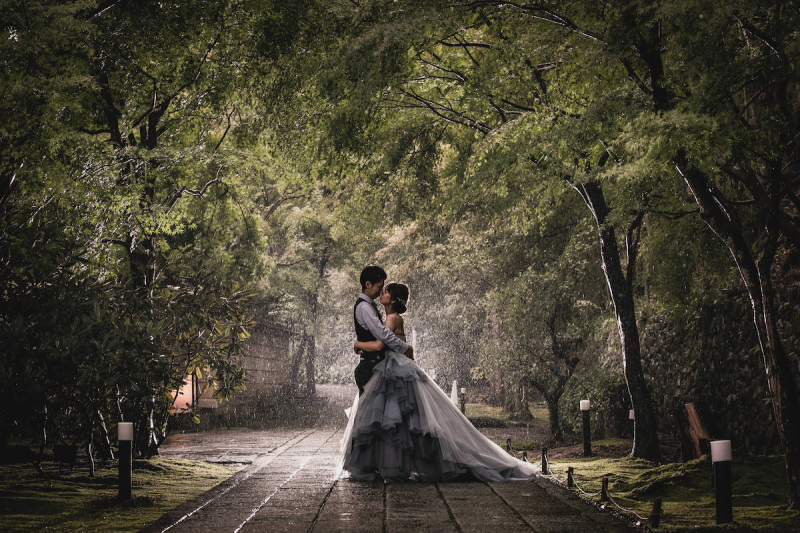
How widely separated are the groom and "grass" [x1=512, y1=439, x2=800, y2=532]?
2.57 m

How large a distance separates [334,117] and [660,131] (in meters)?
4.71

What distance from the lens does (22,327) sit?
7.98m

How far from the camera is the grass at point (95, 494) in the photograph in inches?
248

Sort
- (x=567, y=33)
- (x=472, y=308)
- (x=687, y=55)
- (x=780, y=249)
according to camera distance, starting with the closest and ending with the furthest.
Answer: (x=687, y=55) → (x=567, y=33) → (x=780, y=249) → (x=472, y=308)

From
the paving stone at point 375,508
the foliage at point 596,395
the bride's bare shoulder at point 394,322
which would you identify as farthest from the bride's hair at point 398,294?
the foliage at point 596,395

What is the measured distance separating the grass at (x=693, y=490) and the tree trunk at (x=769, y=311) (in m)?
0.58

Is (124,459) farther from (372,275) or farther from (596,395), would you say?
(596,395)

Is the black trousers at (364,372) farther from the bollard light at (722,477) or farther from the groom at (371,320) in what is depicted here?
the bollard light at (722,477)

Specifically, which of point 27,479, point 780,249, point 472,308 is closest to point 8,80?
point 27,479

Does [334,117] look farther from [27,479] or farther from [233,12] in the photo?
[27,479]

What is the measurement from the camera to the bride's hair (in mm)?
8562

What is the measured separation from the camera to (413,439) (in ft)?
26.5

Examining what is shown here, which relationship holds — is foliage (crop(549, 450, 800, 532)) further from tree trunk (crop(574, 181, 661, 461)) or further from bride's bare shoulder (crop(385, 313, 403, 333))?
bride's bare shoulder (crop(385, 313, 403, 333))

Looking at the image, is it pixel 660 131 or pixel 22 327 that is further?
pixel 22 327
